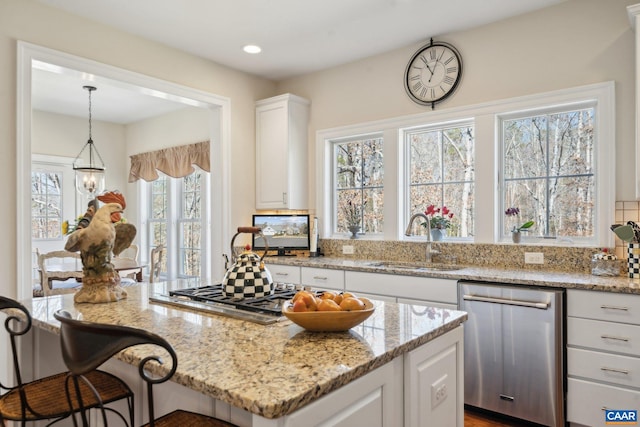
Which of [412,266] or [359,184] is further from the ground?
[359,184]

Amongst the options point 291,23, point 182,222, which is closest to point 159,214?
point 182,222

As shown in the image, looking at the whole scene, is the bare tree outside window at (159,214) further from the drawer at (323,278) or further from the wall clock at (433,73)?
the wall clock at (433,73)

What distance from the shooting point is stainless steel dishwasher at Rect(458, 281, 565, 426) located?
2.37 meters

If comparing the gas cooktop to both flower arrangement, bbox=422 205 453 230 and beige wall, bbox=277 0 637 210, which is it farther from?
beige wall, bbox=277 0 637 210

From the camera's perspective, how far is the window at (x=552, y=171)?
291cm

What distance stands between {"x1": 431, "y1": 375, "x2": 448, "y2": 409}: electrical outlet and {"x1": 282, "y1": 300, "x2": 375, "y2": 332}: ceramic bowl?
1.26 ft

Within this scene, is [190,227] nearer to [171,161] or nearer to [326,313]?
[171,161]

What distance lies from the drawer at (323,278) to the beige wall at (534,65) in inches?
57.5

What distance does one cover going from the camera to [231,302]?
1755mm

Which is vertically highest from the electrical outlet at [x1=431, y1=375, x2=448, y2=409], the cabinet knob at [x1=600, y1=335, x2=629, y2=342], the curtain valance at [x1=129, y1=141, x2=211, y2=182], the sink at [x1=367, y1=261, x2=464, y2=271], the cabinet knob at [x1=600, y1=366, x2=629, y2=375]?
the curtain valance at [x1=129, y1=141, x2=211, y2=182]

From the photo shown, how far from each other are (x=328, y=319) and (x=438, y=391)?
0.51 m

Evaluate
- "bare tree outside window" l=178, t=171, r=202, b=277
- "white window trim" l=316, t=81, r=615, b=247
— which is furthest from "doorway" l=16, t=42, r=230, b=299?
"bare tree outside window" l=178, t=171, r=202, b=277

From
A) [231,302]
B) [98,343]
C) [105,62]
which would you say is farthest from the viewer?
[105,62]

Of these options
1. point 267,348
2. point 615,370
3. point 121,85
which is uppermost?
point 121,85
